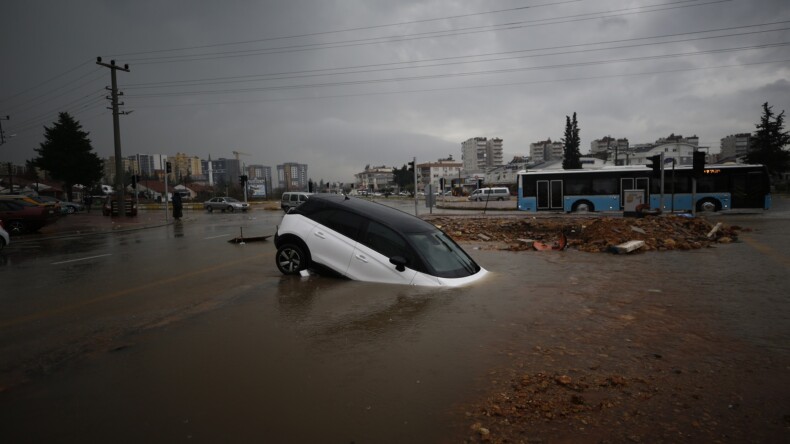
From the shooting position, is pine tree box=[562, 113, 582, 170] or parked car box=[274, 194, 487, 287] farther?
pine tree box=[562, 113, 582, 170]

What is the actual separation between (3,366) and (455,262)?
5906mm

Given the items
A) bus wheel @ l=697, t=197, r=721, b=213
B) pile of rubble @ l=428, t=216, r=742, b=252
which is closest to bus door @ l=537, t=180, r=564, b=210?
bus wheel @ l=697, t=197, r=721, b=213

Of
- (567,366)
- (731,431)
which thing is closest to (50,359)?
(567,366)

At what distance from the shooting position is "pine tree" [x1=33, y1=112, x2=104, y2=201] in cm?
5631

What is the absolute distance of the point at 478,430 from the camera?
293 centimetres

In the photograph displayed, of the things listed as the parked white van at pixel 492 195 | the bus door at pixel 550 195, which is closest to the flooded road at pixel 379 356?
the bus door at pixel 550 195

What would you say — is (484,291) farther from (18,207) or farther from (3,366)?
(18,207)

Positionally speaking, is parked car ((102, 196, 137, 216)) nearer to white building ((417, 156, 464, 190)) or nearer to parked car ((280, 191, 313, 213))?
parked car ((280, 191, 313, 213))

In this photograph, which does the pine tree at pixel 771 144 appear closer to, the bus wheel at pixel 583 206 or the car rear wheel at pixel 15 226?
the bus wheel at pixel 583 206

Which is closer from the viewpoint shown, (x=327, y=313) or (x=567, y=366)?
(x=567, y=366)

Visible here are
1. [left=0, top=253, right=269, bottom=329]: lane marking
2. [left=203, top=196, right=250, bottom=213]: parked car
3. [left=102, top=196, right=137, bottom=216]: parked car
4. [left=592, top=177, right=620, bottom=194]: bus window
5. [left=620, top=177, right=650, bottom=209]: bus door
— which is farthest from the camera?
[left=203, top=196, right=250, bottom=213]: parked car

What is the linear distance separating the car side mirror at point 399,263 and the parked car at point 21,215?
20.6m

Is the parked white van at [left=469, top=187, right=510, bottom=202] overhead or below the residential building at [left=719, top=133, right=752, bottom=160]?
below

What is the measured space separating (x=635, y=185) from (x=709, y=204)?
4191mm
